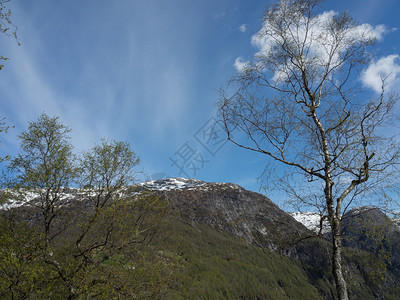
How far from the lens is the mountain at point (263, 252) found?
22.4 feet

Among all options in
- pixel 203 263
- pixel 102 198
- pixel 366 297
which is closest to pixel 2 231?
pixel 102 198

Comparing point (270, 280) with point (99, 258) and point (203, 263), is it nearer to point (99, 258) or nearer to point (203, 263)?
point (203, 263)

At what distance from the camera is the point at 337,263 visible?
6.62 metres

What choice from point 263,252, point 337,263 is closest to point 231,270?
point 263,252

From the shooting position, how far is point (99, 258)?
51.3 feet

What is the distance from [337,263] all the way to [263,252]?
122461mm

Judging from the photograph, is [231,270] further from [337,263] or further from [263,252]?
[337,263]

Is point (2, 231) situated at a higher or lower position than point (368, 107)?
lower

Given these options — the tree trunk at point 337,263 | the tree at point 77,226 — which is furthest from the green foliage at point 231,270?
the tree trunk at point 337,263

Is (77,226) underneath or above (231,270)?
underneath

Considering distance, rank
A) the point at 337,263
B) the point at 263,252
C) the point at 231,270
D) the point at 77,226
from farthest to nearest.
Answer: the point at 231,270
the point at 263,252
the point at 77,226
the point at 337,263

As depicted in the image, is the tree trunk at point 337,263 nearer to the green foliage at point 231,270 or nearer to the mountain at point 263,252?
the mountain at point 263,252

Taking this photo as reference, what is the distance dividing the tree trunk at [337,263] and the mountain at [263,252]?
22 centimetres

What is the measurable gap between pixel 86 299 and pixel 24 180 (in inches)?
329
